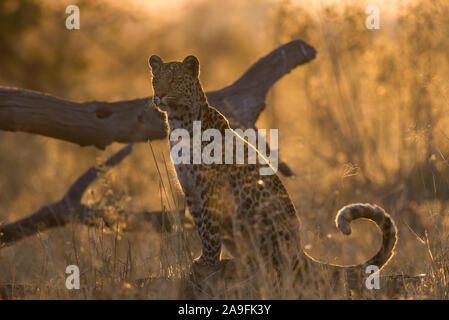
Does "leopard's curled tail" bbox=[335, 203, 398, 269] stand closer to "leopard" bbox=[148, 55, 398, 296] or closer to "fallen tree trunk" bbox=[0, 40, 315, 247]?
"leopard" bbox=[148, 55, 398, 296]

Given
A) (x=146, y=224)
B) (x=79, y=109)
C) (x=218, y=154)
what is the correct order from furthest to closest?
(x=146, y=224)
(x=79, y=109)
(x=218, y=154)

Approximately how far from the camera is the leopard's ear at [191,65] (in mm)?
5324

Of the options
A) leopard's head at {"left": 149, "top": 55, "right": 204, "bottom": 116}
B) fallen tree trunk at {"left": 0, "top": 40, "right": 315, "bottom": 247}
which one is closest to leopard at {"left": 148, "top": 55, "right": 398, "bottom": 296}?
leopard's head at {"left": 149, "top": 55, "right": 204, "bottom": 116}

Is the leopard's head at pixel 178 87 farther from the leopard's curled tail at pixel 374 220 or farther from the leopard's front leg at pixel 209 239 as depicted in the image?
the leopard's curled tail at pixel 374 220

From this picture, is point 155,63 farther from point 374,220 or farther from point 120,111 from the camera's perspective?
point 374,220

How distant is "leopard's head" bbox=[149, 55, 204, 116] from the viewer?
207 inches

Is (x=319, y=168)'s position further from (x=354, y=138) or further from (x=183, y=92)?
(x=183, y=92)

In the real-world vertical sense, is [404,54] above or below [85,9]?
below

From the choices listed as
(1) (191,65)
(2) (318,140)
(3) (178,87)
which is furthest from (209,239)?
(2) (318,140)

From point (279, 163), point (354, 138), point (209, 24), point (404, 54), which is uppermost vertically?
point (209, 24)

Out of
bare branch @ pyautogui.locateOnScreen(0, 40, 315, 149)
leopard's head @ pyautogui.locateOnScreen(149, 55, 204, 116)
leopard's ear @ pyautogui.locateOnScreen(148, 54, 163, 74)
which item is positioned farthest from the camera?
bare branch @ pyautogui.locateOnScreen(0, 40, 315, 149)
